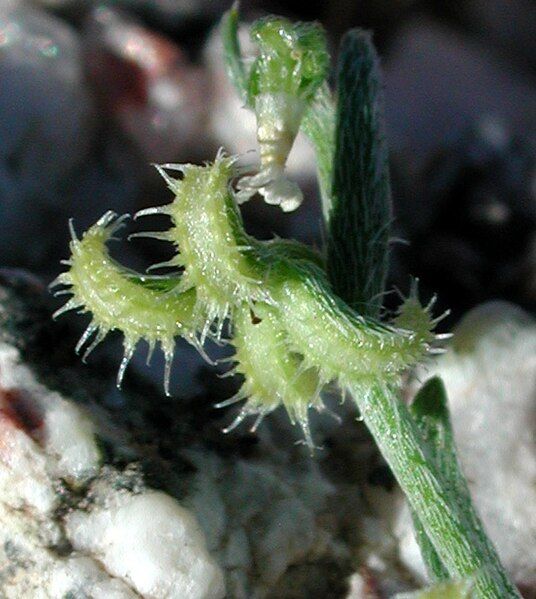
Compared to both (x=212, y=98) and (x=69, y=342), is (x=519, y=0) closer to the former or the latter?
(x=212, y=98)

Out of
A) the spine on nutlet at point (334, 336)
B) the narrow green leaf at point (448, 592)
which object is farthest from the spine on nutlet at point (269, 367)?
the narrow green leaf at point (448, 592)

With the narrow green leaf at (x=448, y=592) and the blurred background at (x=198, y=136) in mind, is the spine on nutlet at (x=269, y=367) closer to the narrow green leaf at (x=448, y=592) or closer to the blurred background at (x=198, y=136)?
the narrow green leaf at (x=448, y=592)

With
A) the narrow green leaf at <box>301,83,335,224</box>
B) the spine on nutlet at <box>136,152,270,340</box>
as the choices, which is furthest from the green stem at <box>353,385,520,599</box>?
the narrow green leaf at <box>301,83,335,224</box>

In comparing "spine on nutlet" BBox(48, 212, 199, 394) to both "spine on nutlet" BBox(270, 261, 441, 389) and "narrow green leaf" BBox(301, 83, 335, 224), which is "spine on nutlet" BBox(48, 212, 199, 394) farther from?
"narrow green leaf" BBox(301, 83, 335, 224)

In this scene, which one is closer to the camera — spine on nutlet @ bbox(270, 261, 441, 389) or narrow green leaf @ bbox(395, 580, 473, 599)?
narrow green leaf @ bbox(395, 580, 473, 599)

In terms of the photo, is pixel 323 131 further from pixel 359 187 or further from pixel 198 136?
pixel 198 136
